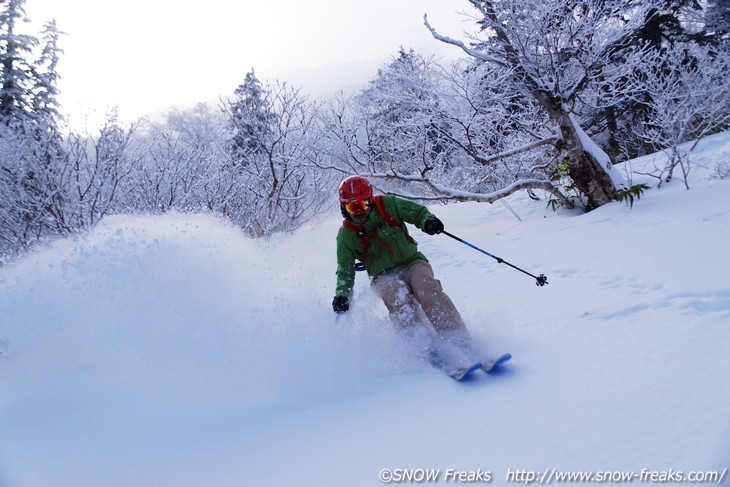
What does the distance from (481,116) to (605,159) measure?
2.63 meters

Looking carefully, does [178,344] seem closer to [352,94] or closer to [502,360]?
[502,360]

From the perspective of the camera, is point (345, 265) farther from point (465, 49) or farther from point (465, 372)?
point (465, 49)

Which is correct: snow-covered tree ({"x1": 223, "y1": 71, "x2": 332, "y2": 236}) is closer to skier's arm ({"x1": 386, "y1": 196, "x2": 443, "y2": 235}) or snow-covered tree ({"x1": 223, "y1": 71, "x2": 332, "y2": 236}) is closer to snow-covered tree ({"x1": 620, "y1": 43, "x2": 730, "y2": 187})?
skier's arm ({"x1": 386, "y1": 196, "x2": 443, "y2": 235})

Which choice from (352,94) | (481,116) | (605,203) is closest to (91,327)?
(481,116)

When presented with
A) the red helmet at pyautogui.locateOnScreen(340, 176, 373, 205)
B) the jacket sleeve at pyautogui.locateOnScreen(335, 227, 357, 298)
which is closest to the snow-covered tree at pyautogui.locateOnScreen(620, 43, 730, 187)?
the red helmet at pyautogui.locateOnScreen(340, 176, 373, 205)

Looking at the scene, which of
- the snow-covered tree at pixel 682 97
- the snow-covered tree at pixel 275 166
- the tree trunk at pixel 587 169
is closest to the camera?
the tree trunk at pixel 587 169

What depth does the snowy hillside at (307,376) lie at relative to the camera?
210cm

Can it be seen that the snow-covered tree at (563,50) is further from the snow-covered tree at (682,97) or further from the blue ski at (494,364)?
the blue ski at (494,364)

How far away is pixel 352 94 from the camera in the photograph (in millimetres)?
12117

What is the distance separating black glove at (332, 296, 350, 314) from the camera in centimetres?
355

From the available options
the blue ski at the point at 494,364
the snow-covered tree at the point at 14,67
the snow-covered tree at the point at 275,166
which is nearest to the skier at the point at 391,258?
the blue ski at the point at 494,364

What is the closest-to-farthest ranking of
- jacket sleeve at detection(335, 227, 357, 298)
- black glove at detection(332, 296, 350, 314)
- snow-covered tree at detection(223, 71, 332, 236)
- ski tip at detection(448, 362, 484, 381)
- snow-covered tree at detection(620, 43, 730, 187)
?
ski tip at detection(448, 362, 484, 381), black glove at detection(332, 296, 350, 314), jacket sleeve at detection(335, 227, 357, 298), snow-covered tree at detection(620, 43, 730, 187), snow-covered tree at detection(223, 71, 332, 236)

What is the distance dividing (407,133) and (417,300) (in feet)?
24.8

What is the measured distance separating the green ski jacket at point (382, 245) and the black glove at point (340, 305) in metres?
0.16
